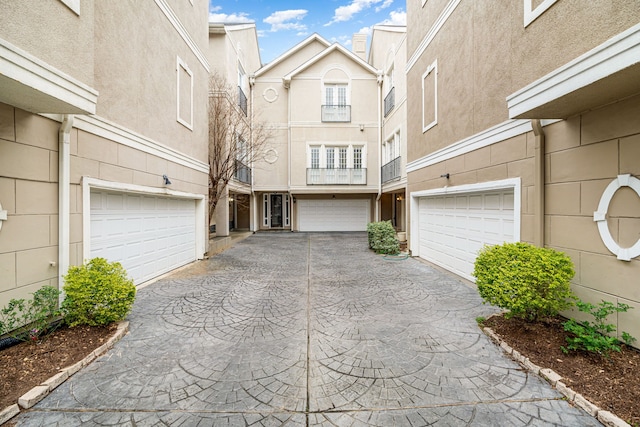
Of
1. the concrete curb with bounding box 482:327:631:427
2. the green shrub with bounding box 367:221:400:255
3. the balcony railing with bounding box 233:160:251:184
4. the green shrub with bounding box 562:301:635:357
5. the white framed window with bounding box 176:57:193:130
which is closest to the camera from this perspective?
the concrete curb with bounding box 482:327:631:427

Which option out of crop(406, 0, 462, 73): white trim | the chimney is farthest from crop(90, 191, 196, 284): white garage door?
the chimney

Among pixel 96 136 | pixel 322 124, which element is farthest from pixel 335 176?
pixel 96 136

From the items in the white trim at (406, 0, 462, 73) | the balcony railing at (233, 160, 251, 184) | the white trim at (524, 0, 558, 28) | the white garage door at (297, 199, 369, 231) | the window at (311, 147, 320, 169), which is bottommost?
the white garage door at (297, 199, 369, 231)

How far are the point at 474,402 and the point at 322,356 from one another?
1.56 m

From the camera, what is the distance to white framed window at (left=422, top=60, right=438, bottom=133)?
7434 mm

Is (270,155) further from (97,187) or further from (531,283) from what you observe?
(531,283)

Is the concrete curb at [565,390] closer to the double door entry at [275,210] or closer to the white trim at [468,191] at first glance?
the white trim at [468,191]

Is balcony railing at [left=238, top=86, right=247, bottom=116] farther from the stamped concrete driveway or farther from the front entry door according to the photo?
the stamped concrete driveway

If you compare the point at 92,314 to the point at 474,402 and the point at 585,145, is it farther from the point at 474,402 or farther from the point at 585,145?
the point at 585,145

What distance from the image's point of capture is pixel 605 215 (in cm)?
330

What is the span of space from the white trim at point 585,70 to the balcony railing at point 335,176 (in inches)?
470

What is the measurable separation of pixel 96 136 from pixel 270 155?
11.9 meters

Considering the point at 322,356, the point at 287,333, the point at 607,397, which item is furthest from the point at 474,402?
the point at 287,333

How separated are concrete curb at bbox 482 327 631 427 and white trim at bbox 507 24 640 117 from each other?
119 inches
